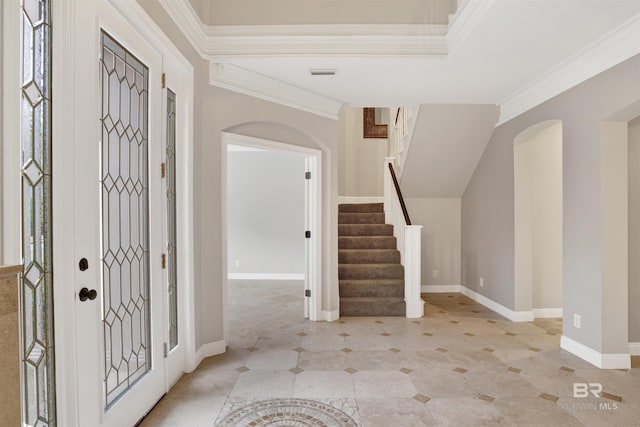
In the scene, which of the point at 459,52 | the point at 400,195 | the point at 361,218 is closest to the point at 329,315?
the point at 400,195

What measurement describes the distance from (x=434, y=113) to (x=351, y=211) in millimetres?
2408

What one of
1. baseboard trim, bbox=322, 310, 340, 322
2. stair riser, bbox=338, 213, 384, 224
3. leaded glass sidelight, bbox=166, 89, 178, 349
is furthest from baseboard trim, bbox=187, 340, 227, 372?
stair riser, bbox=338, 213, 384, 224

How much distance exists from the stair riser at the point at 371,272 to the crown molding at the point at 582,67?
2460 millimetres

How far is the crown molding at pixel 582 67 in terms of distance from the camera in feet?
9.64

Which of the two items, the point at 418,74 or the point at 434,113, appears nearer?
the point at 418,74

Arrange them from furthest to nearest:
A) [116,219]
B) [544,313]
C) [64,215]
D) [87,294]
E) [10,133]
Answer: [544,313] → [116,219] → [87,294] → [64,215] → [10,133]

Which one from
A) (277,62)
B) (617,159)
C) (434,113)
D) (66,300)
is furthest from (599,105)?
(66,300)

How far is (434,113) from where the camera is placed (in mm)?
5090

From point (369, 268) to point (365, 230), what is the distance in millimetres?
897

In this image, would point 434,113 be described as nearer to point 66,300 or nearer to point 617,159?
point 617,159

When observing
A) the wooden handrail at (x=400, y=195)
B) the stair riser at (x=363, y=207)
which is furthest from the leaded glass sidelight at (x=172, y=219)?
the stair riser at (x=363, y=207)

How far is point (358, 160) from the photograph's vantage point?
818 cm

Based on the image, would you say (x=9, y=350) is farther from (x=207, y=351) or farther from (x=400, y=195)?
(x=400, y=195)

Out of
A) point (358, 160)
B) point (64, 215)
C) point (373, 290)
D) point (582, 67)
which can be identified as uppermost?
point (582, 67)
